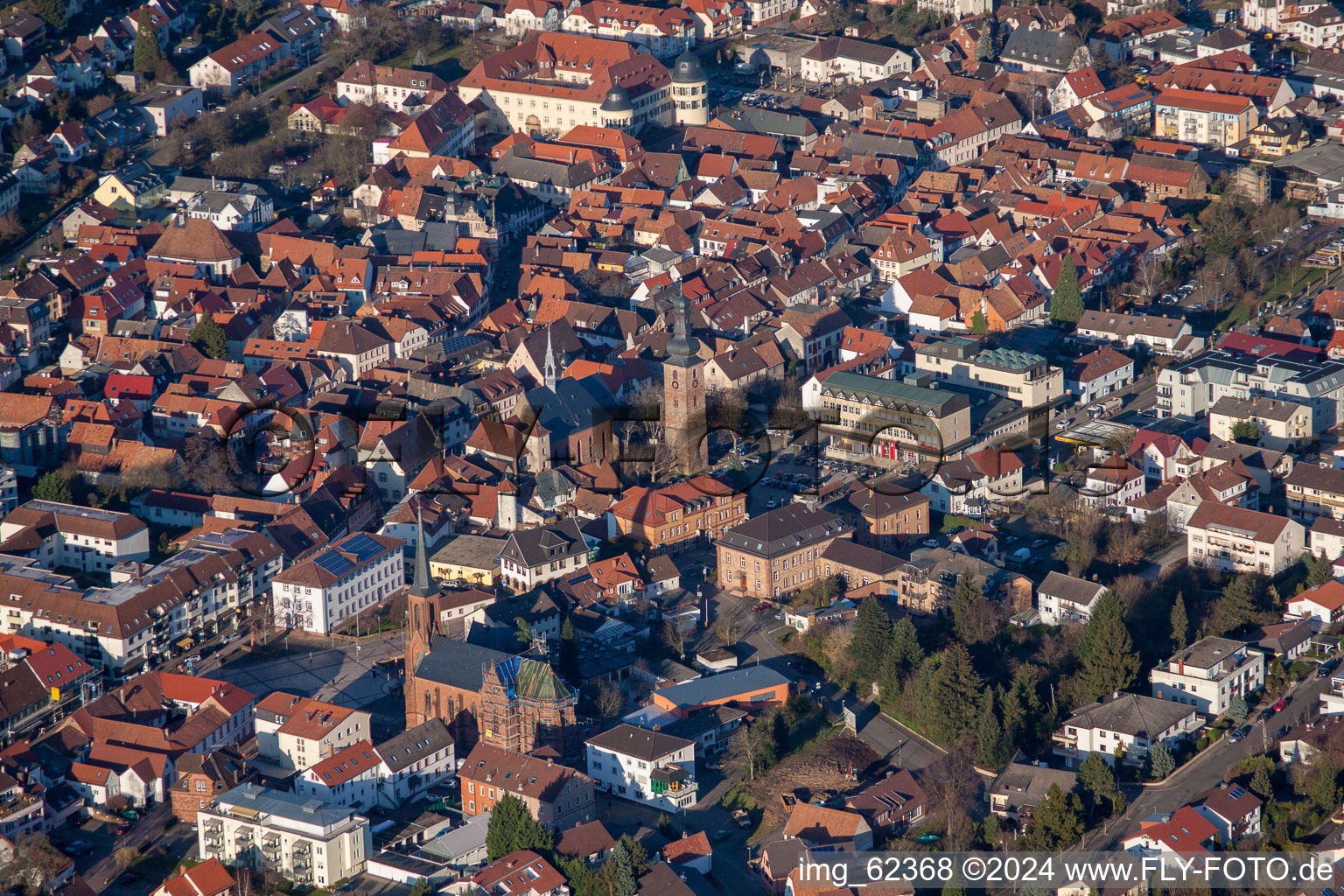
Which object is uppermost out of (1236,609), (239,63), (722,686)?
(239,63)

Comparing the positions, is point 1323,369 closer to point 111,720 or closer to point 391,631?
point 391,631

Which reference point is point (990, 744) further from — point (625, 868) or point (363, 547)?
point (363, 547)

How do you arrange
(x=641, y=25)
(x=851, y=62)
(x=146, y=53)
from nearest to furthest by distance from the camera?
(x=146, y=53), (x=851, y=62), (x=641, y=25)

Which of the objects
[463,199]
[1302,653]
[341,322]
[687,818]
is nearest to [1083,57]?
[463,199]

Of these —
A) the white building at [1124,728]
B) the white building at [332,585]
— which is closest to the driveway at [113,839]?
the white building at [332,585]

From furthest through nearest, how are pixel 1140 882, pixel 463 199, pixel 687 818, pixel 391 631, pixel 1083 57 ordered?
pixel 1083 57 < pixel 463 199 < pixel 391 631 < pixel 687 818 < pixel 1140 882

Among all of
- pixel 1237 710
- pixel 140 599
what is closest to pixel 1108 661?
pixel 1237 710
